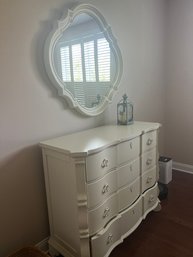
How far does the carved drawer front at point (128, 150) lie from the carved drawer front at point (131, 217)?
1.36ft

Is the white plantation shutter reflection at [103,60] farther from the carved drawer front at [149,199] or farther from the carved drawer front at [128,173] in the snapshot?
the carved drawer front at [149,199]

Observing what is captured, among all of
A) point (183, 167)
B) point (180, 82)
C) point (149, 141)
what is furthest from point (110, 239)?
point (180, 82)

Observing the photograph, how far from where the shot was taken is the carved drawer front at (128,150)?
1.70 metres

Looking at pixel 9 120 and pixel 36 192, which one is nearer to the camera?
pixel 9 120

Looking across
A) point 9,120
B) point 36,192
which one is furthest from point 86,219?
point 9,120

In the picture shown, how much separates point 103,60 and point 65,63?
0.48m

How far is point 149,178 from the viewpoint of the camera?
2129mm

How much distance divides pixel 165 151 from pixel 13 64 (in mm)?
2597

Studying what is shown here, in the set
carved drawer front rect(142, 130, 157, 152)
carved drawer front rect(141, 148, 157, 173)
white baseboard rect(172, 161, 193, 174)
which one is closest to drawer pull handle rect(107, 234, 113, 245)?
carved drawer front rect(141, 148, 157, 173)

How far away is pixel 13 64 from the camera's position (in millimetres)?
1516

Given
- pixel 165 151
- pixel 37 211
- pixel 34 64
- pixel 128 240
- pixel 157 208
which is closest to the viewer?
pixel 34 64

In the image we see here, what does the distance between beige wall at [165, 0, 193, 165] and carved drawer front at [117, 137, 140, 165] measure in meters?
1.55

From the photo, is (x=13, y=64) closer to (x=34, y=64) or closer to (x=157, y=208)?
(x=34, y=64)

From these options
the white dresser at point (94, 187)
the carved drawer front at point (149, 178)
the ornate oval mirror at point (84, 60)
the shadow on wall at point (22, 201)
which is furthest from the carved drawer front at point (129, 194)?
the ornate oval mirror at point (84, 60)
